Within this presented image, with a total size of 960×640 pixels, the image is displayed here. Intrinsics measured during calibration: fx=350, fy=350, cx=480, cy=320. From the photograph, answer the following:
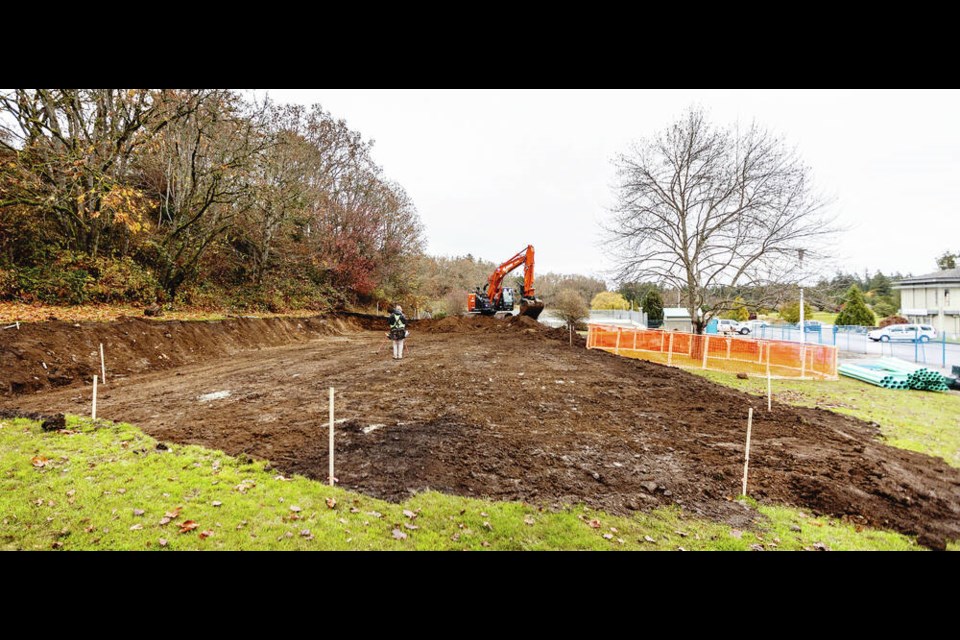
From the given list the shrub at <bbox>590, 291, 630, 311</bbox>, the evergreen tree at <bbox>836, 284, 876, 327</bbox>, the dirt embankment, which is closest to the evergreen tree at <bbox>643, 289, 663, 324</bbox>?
the shrub at <bbox>590, 291, 630, 311</bbox>

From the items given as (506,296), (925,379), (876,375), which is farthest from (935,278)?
(506,296)

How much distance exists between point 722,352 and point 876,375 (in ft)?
11.0

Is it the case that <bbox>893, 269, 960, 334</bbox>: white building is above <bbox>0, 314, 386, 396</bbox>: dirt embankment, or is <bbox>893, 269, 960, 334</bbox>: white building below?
above

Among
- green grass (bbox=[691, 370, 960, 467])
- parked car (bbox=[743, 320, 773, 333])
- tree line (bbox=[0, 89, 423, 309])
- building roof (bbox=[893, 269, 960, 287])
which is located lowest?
green grass (bbox=[691, 370, 960, 467])

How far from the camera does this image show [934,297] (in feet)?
17.9

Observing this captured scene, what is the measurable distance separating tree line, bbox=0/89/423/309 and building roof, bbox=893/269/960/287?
52.3ft

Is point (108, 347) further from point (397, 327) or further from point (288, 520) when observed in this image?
point (288, 520)

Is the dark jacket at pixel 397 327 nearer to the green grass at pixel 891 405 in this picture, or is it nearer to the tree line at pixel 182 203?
the tree line at pixel 182 203

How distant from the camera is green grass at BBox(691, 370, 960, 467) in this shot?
4789 millimetres

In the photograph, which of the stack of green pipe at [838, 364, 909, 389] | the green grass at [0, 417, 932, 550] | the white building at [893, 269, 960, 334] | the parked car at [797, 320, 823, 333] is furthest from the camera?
the parked car at [797, 320, 823, 333]

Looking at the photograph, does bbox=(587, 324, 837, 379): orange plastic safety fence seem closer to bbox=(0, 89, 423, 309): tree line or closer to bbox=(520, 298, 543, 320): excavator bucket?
bbox=(520, 298, 543, 320): excavator bucket

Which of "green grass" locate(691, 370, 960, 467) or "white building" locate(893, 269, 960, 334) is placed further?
"white building" locate(893, 269, 960, 334)

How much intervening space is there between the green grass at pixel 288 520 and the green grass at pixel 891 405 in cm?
327

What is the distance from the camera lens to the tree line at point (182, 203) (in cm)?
885
